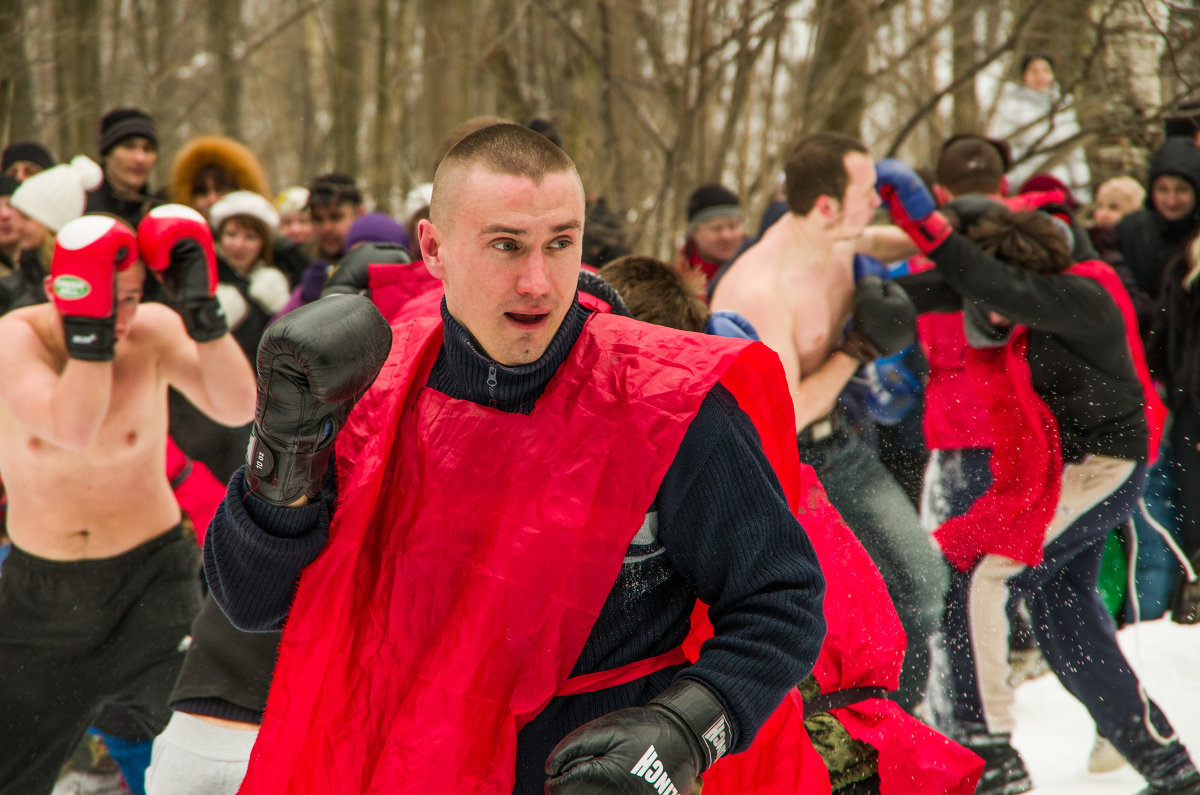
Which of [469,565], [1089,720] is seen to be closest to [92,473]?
[469,565]

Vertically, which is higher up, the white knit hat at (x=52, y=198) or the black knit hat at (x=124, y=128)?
the black knit hat at (x=124, y=128)

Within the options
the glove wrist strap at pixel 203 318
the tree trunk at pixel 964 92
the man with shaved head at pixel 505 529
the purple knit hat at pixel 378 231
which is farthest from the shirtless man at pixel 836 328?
the tree trunk at pixel 964 92

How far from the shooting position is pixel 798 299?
3.96m

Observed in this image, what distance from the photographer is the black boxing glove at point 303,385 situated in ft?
5.94

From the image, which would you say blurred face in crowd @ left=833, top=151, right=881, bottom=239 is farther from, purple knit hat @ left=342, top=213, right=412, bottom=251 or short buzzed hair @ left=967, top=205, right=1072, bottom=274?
purple knit hat @ left=342, top=213, right=412, bottom=251

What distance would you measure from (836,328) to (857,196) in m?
0.49

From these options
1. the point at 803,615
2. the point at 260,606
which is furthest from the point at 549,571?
the point at 260,606

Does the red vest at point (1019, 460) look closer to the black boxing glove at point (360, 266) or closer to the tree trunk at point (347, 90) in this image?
the black boxing glove at point (360, 266)

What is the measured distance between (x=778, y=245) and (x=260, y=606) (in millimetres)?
2646

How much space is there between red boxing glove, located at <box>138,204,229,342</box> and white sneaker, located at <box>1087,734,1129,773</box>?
3348 mm

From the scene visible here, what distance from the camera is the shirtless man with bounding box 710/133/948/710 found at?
3.76 metres

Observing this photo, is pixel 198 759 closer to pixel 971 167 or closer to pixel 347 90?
pixel 971 167

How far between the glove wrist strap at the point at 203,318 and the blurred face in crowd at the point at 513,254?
5.42 feet

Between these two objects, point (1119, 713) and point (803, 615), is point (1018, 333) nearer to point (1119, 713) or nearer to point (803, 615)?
point (1119, 713)
